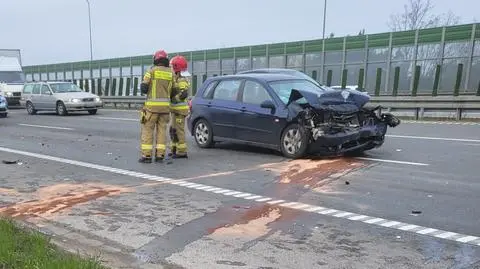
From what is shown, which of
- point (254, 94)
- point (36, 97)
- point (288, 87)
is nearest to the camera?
point (288, 87)

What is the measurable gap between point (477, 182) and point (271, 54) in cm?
2822

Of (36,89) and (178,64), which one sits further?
(36,89)

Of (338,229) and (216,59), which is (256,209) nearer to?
(338,229)

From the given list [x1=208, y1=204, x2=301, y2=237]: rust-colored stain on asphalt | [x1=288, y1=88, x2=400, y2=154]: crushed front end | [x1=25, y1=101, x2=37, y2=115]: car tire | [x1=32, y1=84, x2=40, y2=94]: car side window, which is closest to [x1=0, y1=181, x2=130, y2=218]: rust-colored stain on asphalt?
[x1=208, y1=204, x2=301, y2=237]: rust-colored stain on asphalt

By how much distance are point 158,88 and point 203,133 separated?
7.35ft

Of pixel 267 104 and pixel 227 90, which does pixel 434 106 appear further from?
pixel 267 104

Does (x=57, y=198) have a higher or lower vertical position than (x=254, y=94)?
lower

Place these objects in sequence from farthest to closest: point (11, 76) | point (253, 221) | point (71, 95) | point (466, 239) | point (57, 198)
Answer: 1. point (11, 76)
2. point (71, 95)
3. point (57, 198)
4. point (253, 221)
5. point (466, 239)

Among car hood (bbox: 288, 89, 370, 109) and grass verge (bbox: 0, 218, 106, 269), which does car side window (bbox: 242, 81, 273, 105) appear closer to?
car hood (bbox: 288, 89, 370, 109)

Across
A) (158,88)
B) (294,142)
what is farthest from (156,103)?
(294,142)

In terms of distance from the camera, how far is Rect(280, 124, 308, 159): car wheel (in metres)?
9.20

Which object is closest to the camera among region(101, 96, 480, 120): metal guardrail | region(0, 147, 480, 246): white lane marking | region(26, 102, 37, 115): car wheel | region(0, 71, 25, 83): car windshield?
region(0, 147, 480, 246): white lane marking

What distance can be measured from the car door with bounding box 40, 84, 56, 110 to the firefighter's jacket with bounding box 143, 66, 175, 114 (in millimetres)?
16842

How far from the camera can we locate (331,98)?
360 inches
